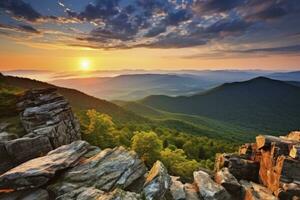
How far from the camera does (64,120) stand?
44688 millimetres

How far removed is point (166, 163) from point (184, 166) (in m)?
6.35

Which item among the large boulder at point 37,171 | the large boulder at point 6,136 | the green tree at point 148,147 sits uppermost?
the large boulder at point 6,136

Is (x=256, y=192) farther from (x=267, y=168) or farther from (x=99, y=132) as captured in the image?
(x=99, y=132)

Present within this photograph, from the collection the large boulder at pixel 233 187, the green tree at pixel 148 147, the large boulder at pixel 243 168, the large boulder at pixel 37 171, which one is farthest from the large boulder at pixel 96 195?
the green tree at pixel 148 147

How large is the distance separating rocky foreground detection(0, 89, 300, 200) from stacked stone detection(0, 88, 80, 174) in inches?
5.0

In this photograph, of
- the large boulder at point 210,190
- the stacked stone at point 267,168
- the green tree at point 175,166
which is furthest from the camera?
the green tree at point 175,166

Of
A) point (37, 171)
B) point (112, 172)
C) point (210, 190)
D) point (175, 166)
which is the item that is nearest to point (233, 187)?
point (210, 190)

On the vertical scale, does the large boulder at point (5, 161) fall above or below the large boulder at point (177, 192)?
above

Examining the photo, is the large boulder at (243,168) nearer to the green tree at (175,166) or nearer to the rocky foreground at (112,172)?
the rocky foreground at (112,172)

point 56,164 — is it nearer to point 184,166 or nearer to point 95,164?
point 95,164

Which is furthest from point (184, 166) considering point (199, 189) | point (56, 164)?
point (56, 164)

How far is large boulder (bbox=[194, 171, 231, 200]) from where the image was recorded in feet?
99.2

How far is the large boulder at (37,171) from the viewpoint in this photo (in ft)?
80.4

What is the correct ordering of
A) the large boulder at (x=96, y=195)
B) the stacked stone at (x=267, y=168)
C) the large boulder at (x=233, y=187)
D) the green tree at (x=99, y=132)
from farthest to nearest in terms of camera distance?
the green tree at (x=99, y=132)
the large boulder at (x=233, y=187)
the stacked stone at (x=267, y=168)
the large boulder at (x=96, y=195)
